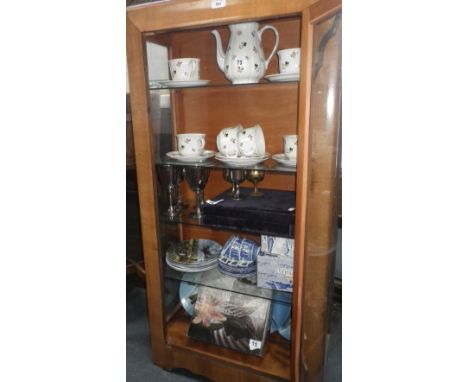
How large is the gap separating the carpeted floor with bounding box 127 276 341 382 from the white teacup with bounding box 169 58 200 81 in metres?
0.94

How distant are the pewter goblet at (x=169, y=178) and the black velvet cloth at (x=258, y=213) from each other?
152mm

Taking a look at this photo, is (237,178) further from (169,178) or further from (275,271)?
(275,271)

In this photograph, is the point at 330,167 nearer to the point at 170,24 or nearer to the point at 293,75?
the point at 293,75

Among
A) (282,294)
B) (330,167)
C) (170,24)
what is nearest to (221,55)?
(170,24)

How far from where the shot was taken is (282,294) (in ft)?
4.17

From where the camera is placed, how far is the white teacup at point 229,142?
119 centimetres

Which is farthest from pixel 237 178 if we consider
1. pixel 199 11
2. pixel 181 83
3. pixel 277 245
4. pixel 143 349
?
pixel 143 349

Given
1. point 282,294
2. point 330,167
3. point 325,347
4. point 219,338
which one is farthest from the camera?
point 219,338

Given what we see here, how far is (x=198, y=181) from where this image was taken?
135 cm

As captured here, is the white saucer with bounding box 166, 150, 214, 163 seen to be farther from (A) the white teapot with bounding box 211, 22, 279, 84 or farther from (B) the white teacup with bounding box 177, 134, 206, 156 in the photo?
(A) the white teapot with bounding box 211, 22, 279, 84

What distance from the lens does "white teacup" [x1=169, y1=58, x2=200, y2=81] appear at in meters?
1.19

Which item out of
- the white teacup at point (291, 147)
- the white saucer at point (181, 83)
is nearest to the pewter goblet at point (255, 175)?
the white teacup at point (291, 147)
